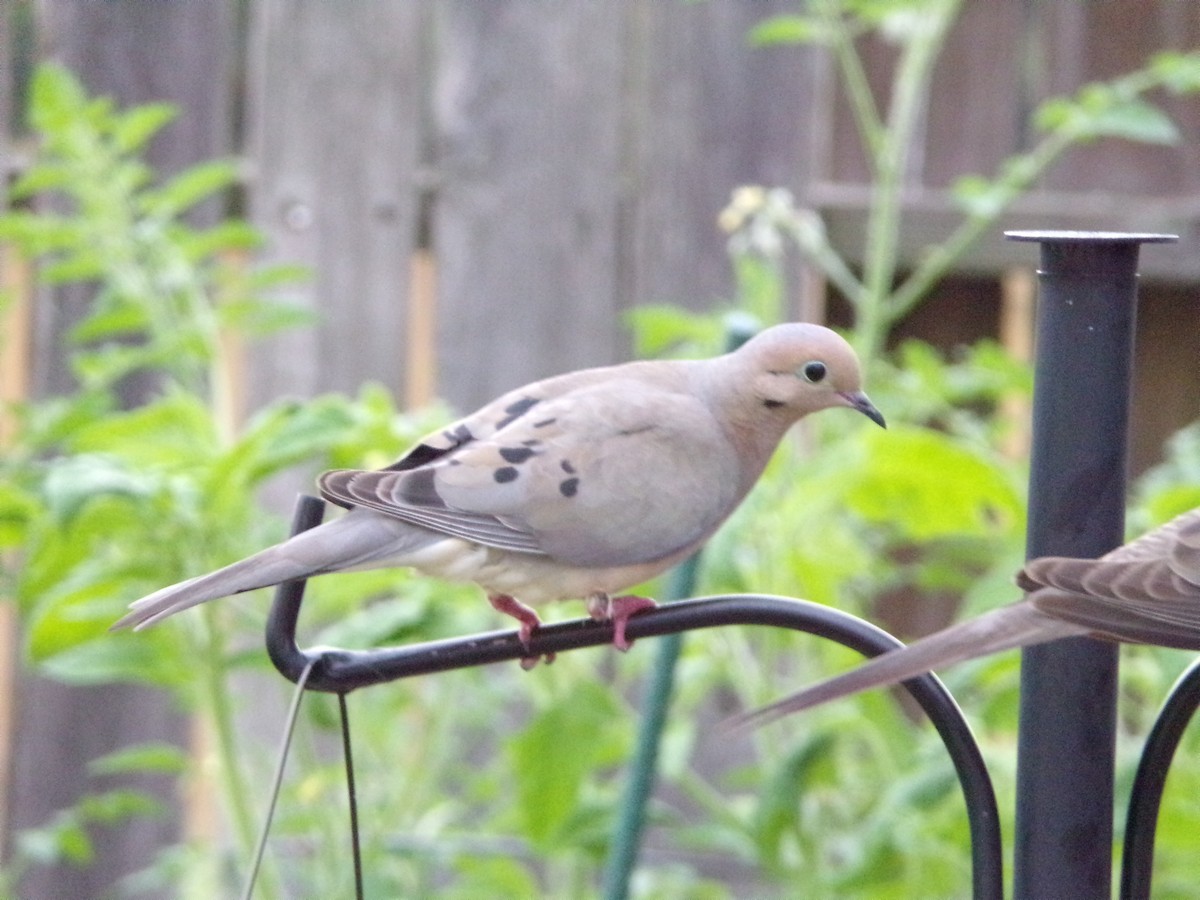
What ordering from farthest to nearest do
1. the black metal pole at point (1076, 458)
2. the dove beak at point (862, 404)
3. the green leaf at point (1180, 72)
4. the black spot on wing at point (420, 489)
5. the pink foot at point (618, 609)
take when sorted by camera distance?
1. the green leaf at point (1180, 72)
2. the dove beak at point (862, 404)
3. the black spot on wing at point (420, 489)
4. the pink foot at point (618, 609)
5. the black metal pole at point (1076, 458)

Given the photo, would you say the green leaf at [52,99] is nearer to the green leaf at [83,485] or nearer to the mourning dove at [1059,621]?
the green leaf at [83,485]

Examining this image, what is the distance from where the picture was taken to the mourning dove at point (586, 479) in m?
1.80

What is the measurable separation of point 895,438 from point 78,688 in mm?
2062

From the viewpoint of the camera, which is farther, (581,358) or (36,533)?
(581,358)

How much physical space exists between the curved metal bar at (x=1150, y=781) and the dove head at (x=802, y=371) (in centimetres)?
53

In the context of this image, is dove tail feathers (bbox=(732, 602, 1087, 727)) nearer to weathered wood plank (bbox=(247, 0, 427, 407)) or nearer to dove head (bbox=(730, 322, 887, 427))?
dove head (bbox=(730, 322, 887, 427))

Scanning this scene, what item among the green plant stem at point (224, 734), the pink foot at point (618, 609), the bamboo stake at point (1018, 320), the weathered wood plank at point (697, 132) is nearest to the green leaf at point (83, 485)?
the green plant stem at point (224, 734)

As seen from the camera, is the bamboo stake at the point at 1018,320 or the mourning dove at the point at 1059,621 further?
the bamboo stake at the point at 1018,320

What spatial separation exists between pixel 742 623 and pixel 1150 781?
393 millimetres

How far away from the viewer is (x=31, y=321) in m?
3.63

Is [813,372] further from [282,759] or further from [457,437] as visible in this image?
[282,759]

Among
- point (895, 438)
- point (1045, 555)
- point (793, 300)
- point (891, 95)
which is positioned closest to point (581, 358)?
point (793, 300)

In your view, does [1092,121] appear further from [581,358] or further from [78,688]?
[78,688]

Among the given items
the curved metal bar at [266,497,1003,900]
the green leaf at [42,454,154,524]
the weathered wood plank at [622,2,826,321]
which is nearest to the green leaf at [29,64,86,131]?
the green leaf at [42,454,154,524]
